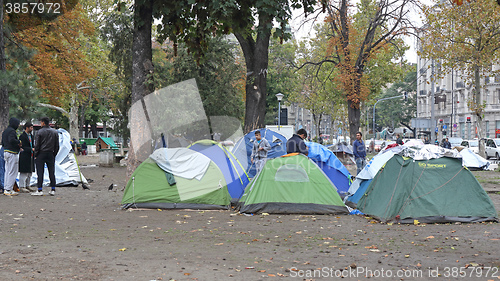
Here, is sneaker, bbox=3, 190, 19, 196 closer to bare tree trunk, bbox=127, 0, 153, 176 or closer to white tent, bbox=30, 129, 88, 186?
white tent, bbox=30, 129, 88, 186

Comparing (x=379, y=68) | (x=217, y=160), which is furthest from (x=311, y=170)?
(x=379, y=68)

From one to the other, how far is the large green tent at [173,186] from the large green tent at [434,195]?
361 centimetres

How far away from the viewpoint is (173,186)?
12422mm

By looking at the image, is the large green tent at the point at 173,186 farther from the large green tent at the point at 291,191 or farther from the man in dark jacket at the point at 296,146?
the man in dark jacket at the point at 296,146

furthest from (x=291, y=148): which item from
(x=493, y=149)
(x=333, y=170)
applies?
(x=493, y=149)

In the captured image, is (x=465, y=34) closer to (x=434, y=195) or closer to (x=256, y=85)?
(x=256, y=85)

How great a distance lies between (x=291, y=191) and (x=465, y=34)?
62.6 ft

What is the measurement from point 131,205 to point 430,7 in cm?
2166

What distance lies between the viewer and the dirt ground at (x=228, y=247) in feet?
20.9
